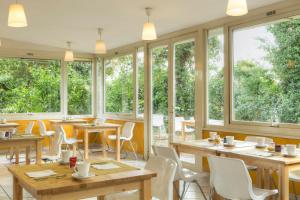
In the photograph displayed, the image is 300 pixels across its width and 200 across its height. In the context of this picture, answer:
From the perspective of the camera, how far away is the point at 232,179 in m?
2.99

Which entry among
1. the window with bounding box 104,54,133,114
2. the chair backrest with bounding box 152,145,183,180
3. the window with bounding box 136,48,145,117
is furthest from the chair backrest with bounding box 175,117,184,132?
the chair backrest with bounding box 152,145,183,180

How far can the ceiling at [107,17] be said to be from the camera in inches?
202

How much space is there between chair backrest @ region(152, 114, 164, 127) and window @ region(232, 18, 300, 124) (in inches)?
76.0

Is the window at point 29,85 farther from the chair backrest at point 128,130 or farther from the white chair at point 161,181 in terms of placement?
the white chair at point 161,181

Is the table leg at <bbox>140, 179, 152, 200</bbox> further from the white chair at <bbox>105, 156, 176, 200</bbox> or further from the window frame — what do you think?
the window frame

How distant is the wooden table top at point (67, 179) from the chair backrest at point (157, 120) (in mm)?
4171

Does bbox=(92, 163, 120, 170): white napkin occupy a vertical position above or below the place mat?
above

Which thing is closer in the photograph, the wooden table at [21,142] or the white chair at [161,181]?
the white chair at [161,181]

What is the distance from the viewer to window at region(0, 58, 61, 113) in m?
8.58

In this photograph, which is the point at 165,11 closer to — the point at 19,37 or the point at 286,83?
the point at 286,83

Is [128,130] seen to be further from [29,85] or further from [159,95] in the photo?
[29,85]

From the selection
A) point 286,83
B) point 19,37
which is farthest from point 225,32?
point 19,37

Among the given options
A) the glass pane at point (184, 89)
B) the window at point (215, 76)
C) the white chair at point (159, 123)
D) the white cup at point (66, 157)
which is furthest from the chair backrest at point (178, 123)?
the white cup at point (66, 157)

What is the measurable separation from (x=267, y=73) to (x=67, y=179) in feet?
11.3
